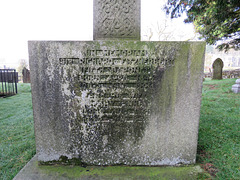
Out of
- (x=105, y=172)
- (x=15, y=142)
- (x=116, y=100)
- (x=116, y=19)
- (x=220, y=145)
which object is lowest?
(x=15, y=142)

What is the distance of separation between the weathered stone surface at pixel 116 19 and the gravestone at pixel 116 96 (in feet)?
0.04

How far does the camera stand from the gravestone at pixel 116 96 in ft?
5.69

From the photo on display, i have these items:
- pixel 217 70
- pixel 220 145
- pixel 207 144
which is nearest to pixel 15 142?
pixel 207 144

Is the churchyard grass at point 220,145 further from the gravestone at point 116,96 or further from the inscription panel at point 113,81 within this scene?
the inscription panel at point 113,81

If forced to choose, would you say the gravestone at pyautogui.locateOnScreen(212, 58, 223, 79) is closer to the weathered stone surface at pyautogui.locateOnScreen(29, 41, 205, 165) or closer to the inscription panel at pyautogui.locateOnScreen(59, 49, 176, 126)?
the weathered stone surface at pyautogui.locateOnScreen(29, 41, 205, 165)

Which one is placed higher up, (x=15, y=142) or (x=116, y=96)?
(x=116, y=96)

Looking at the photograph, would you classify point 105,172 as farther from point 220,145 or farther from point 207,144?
point 220,145

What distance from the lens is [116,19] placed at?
193cm

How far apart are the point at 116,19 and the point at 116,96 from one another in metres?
1.01

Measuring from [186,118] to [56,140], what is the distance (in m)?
1.66

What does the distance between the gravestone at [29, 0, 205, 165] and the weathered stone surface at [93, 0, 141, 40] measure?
0.01 m

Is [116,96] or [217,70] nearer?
[116,96]

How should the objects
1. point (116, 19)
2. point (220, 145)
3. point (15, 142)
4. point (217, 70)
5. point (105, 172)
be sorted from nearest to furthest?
point (105, 172)
point (116, 19)
point (220, 145)
point (15, 142)
point (217, 70)

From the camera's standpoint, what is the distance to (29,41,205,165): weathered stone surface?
1732 mm
